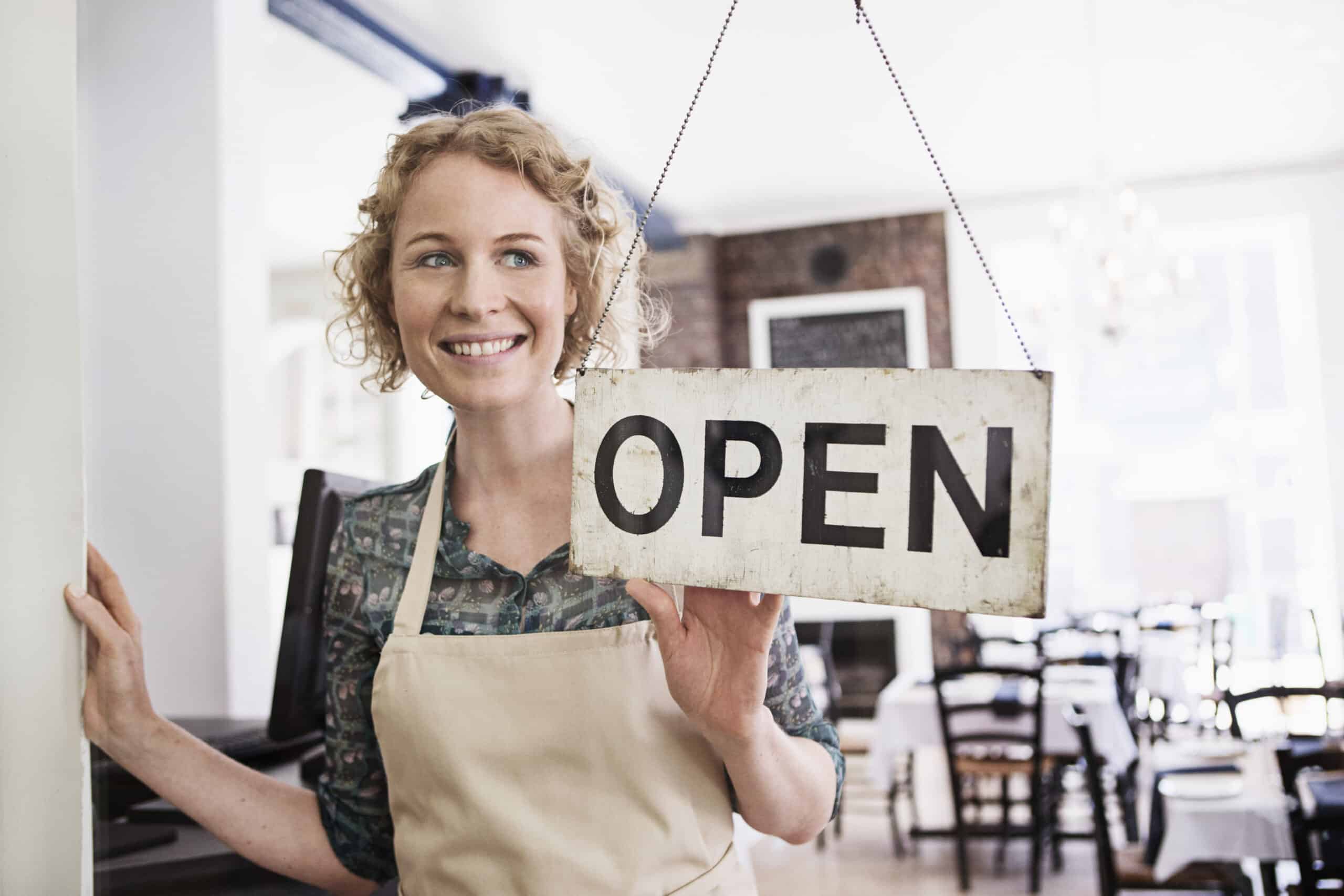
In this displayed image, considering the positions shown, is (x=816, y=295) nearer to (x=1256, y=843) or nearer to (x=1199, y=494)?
(x=1199, y=494)

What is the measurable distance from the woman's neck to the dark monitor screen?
0.34 metres

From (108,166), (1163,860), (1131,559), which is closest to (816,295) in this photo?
(1131,559)

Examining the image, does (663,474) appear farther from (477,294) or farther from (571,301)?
(571,301)

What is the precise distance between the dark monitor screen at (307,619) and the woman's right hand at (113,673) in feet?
1.11

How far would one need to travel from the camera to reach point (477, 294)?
104 centimetres

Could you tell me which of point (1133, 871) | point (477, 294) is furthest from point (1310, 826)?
point (477, 294)

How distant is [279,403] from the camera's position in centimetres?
788

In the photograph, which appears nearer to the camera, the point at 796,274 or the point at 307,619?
the point at 307,619

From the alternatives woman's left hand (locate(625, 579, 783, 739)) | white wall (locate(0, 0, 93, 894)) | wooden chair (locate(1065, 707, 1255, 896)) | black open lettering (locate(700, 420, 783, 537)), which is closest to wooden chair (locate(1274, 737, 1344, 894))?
wooden chair (locate(1065, 707, 1255, 896))

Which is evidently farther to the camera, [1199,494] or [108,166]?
[1199,494]

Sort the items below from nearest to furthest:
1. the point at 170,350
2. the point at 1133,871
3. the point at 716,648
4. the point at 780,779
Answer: the point at 716,648, the point at 780,779, the point at 170,350, the point at 1133,871

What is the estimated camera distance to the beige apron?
1035 mm

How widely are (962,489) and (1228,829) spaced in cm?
226

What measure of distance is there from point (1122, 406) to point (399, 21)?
4952 millimetres
